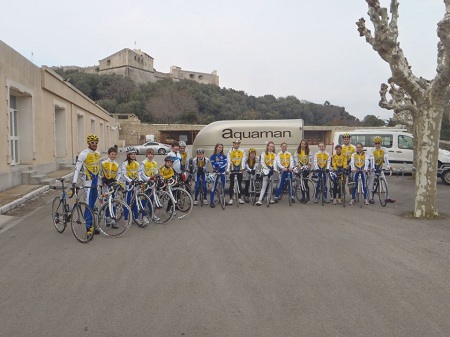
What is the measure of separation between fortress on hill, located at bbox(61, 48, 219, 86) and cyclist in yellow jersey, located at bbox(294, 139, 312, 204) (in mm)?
91049

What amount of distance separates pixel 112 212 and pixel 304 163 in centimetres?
608

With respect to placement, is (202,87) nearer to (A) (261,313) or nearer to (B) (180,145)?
(B) (180,145)

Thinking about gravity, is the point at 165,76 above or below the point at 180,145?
above

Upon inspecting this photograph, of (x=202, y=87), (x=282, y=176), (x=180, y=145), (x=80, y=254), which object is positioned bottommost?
(x=80, y=254)

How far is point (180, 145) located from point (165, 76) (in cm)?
10699

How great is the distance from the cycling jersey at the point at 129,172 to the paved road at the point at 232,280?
43.7 inches

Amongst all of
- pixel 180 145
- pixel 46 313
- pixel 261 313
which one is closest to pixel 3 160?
pixel 180 145

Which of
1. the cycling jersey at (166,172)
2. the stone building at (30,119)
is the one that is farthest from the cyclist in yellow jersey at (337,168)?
the stone building at (30,119)

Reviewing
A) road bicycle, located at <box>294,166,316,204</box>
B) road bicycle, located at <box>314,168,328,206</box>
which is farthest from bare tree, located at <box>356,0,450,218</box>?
road bicycle, located at <box>294,166,316,204</box>

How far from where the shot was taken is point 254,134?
1379cm

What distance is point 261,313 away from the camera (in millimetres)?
4172

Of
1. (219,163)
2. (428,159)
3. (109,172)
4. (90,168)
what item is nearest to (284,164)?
(219,163)

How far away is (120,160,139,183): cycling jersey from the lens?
834 cm

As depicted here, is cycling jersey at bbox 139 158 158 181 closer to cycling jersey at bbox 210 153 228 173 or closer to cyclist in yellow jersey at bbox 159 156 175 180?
cyclist in yellow jersey at bbox 159 156 175 180
